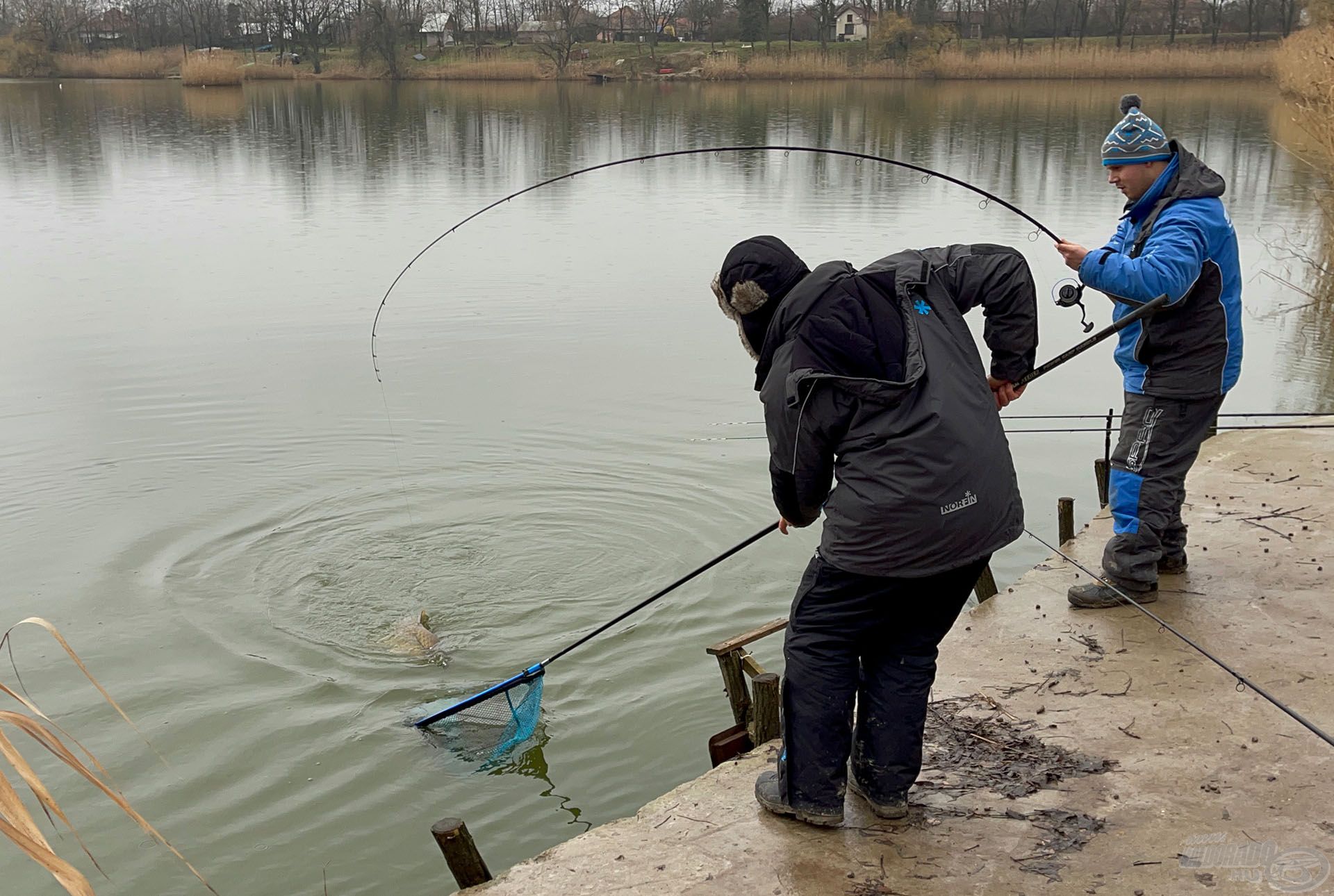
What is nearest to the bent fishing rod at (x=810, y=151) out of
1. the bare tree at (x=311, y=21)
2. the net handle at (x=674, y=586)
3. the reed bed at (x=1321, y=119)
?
the net handle at (x=674, y=586)

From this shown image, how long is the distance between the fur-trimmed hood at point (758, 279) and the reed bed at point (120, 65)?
175 ft

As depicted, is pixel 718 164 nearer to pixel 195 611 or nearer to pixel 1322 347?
pixel 1322 347

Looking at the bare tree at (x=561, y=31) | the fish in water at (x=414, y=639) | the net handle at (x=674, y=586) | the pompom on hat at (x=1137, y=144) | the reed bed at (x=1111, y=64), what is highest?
the bare tree at (x=561, y=31)

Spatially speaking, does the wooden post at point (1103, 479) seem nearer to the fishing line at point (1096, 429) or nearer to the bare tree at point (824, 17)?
the fishing line at point (1096, 429)

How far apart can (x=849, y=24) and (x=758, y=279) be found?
68.2m

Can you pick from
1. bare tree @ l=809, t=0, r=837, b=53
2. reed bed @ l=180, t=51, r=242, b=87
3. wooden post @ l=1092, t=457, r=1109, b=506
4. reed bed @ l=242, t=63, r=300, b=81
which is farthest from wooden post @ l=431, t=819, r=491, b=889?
reed bed @ l=242, t=63, r=300, b=81

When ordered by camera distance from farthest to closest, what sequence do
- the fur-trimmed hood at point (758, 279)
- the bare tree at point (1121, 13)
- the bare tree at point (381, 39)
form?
1. the bare tree at point (1121, 13)
2. the bare tree at point (381, 39)
3. the fur-trimmed hood at point (758, 279)

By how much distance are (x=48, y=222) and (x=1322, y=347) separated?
51.4 ft

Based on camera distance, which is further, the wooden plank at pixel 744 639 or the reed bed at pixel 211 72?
the reed bed at pixel 211 72

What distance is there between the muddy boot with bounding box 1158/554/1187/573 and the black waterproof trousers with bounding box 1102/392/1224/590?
0.21 metres

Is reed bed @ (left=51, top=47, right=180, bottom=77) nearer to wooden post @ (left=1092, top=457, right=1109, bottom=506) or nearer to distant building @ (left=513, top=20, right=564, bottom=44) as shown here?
distant building @ (left=513, top=20, right=564, bottom=44)

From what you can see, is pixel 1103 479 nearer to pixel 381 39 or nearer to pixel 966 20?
pixel 381 39

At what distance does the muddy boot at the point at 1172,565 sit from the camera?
5.09 metres

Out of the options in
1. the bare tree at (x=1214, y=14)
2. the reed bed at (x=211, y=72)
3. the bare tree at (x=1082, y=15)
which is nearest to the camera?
the reed bed at (x=211, y=72)
